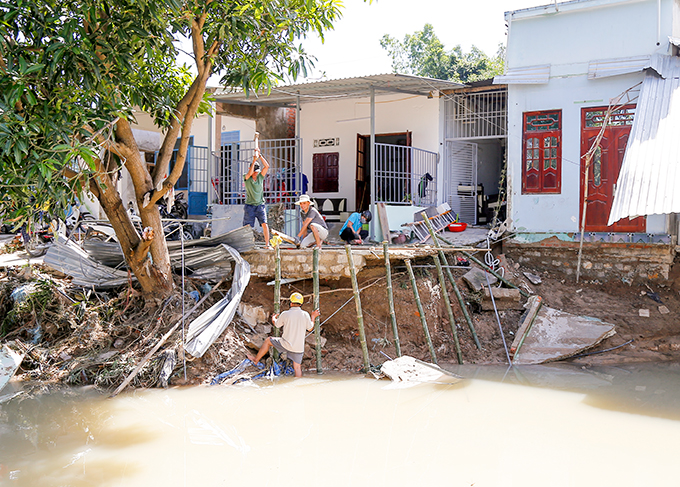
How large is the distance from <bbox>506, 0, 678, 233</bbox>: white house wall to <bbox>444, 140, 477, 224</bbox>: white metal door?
1.95 meters

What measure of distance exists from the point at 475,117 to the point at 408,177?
2247mm

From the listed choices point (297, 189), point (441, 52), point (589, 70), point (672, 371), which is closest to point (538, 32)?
point (589, 70)

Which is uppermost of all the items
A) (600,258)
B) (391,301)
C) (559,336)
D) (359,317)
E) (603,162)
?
(603,162)

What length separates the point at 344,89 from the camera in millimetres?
11750

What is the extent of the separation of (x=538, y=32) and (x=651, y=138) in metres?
3.89

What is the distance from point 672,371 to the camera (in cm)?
810

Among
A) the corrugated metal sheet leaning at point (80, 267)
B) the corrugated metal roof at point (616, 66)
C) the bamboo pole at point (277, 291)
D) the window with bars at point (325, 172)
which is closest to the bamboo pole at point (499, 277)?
the bamboo pole at point (277, 291)

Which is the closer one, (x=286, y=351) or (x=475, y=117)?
(x=286, y=351)

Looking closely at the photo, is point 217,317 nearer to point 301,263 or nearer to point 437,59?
point 301,263

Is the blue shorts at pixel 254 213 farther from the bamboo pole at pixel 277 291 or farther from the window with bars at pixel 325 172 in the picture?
the window with bars at pixel 325 172

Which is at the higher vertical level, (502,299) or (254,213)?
(254,213)

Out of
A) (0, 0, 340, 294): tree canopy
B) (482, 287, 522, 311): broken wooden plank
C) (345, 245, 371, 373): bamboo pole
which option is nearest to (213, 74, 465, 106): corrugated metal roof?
(0, 0, 340, 294): tree canopy

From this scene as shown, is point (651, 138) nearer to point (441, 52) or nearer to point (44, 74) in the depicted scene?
point (44, 74)

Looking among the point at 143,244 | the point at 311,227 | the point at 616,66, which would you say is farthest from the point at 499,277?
the point at 143,244
